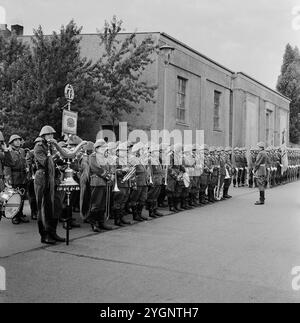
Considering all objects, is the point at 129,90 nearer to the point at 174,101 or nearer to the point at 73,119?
the point at 174,101

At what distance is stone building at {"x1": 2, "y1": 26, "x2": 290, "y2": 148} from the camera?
21.0 meters

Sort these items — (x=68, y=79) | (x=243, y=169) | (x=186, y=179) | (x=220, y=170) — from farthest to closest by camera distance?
1. (x=243, y=169)
2. (x=68, y=79)
3. (x=220, y=170)
4. (x=186, y=179)

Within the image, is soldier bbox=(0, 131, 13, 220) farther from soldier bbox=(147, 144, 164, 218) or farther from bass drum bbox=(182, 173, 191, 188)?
bass drum bbox=(182, 173, 191, 188)

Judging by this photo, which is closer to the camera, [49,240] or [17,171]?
[49,240]

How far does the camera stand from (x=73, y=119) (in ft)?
39.1

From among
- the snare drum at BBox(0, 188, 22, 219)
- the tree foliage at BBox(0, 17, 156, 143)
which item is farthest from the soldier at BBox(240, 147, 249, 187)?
the snare drum at BBox(0, 188, 22, 219)

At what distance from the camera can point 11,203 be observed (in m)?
9.26

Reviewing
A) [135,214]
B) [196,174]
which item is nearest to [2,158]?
[135,214]

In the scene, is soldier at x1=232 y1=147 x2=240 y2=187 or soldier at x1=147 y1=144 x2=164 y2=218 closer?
soldier at x1=147 y1=144 x2=164 y2=218

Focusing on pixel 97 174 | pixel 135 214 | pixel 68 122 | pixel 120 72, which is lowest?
pixel 135 214

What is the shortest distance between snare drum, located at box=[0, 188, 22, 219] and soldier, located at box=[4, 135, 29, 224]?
2.39 feet

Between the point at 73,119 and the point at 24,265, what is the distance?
19.5 ft

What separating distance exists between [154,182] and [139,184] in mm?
909

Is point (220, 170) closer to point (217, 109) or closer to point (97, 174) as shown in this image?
point (97, 174)
